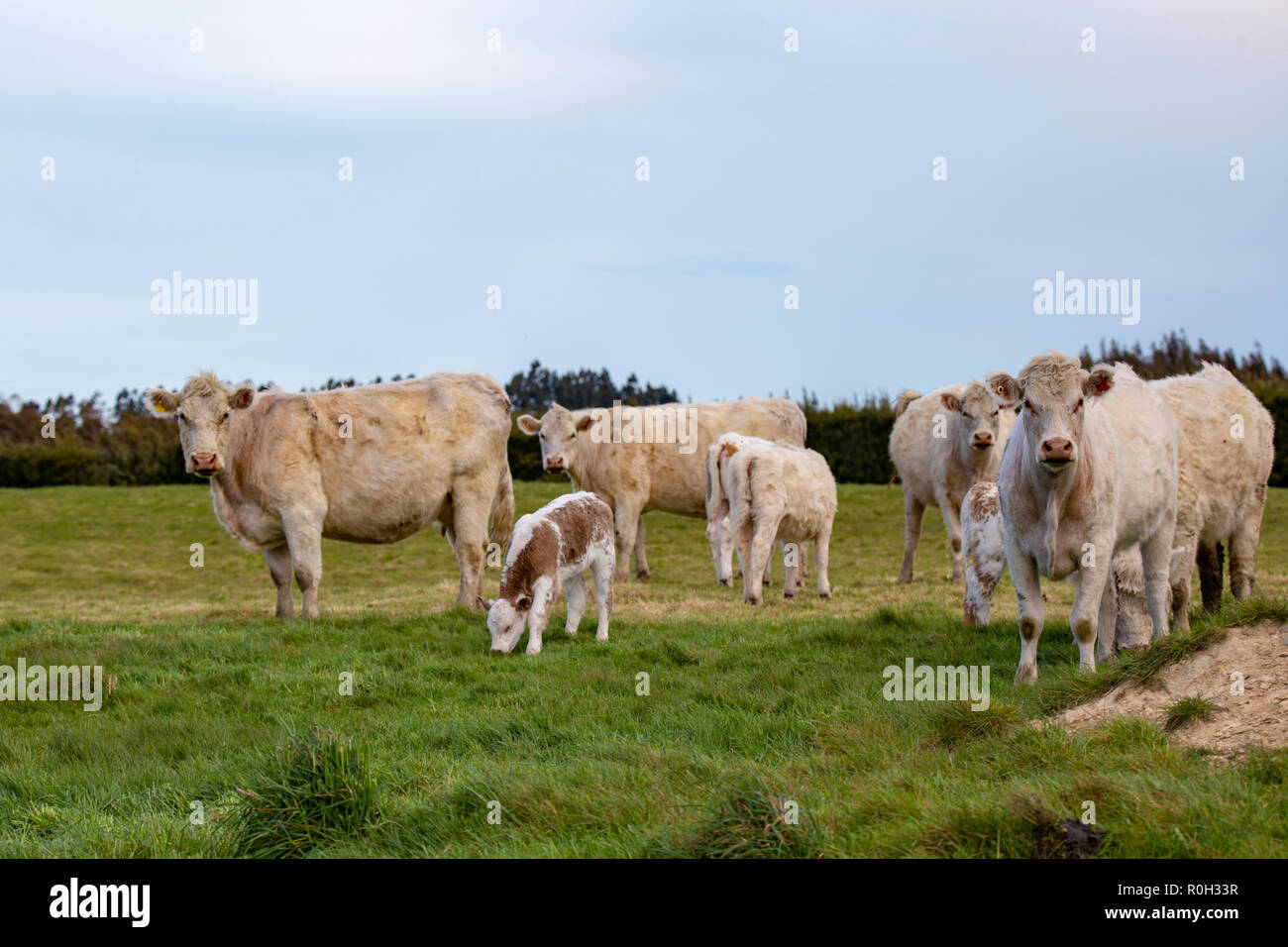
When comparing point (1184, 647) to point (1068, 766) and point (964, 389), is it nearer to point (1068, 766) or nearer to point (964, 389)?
point (1068, 766)

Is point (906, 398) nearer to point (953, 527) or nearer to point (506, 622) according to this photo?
point (953, 527)

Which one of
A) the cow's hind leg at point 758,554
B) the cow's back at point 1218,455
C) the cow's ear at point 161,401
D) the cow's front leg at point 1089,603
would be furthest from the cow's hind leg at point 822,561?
the cow's ear at point 161,401

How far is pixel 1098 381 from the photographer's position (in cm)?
796

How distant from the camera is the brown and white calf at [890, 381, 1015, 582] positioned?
1520 cm

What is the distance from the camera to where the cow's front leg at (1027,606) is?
27.0ft

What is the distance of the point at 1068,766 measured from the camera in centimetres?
579

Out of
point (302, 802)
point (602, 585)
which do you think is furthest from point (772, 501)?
point (302, 802)

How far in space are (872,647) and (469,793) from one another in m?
5.05

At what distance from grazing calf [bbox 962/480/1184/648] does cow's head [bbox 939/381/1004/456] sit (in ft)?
12.8

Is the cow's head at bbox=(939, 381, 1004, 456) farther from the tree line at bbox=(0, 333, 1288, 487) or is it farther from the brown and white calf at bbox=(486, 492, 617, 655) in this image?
the tree line at bbox=(0, 333, 1288, 487)

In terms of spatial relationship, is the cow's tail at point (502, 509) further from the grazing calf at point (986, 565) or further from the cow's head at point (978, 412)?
the grazing calf at point (986, 565)

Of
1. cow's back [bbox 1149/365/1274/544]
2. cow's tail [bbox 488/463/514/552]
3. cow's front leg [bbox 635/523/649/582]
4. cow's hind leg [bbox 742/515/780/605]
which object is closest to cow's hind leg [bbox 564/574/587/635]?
cow's hind leg [bbox 742/515/780/605]

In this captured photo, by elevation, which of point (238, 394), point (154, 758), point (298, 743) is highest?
point (238, 394)

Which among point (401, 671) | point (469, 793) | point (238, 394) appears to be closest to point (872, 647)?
point (401, 671)
